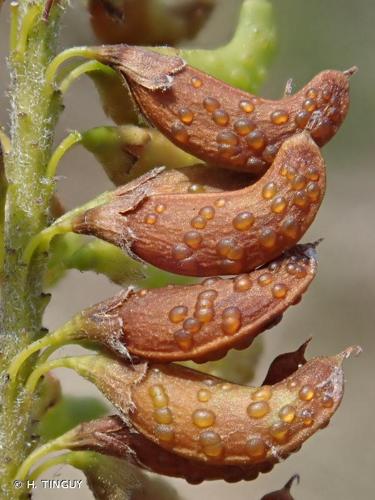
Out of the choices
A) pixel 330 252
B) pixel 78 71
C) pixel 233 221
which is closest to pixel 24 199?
pixel 78 71

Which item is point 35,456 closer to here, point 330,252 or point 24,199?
point 24,199

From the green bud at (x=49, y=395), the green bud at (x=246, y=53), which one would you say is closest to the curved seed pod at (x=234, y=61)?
the green bud at (x=246, y=53)

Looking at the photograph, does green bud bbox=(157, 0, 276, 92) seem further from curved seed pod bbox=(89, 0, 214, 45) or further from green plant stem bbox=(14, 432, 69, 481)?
green plant stem bbox=(14, 432, 69, 481)

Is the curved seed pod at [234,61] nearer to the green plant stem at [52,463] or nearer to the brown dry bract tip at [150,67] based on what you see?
the brown dry bract tip at [150,67]

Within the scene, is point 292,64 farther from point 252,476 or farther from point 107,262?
point 252,476

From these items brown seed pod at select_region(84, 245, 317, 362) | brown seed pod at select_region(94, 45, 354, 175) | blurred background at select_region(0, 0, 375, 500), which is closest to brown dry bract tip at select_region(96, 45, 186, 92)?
brown seed pod at select_region(94, 45, 354, 175)

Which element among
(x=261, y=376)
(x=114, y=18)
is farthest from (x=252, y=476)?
(x=261, y=376)
